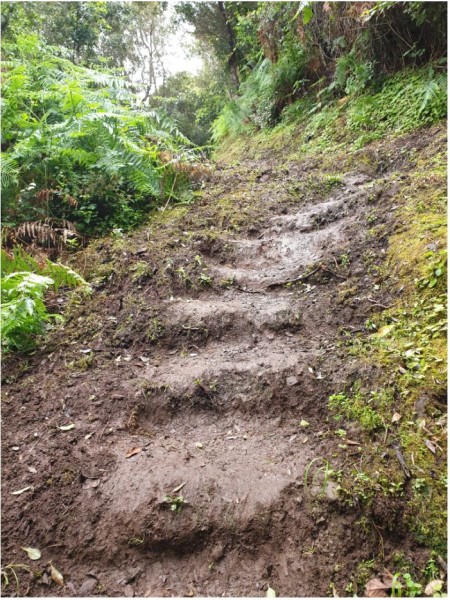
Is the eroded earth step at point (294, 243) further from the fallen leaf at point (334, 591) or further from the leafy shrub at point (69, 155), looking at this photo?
the fallen leaf at point (334, 591)

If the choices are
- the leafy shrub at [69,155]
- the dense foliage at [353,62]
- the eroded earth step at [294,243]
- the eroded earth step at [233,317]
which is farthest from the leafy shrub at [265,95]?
the eroded earth step at [233,317]

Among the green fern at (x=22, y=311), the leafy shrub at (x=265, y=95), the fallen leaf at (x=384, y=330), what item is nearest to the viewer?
the fallen leaf at (x=384, y=330)

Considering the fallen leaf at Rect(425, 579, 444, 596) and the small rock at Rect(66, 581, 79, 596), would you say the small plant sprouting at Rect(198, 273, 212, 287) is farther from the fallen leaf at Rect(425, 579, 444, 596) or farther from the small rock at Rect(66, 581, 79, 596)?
the fallen leaf at Rect(425, 579, 444, 596)

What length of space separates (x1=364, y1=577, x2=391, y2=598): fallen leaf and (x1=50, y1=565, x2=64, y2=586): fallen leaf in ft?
4.44

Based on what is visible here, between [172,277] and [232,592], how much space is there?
8.64 feet

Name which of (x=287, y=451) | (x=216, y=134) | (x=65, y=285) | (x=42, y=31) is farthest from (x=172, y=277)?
(x=42, y=31)

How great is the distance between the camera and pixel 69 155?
486 cm

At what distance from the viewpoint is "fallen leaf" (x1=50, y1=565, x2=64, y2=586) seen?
1747 mm

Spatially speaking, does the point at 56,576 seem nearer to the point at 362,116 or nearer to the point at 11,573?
the point at 11,573

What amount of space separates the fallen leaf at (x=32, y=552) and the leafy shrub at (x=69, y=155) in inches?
144

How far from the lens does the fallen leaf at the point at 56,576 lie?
1747 mm

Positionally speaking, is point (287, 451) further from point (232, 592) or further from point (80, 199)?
point (80, 199)

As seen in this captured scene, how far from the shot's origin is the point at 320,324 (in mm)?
3070

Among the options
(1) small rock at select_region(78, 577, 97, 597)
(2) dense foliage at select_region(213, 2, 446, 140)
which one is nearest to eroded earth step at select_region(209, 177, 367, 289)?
(2) dense foliage at select_region(213, 2, 446, 140)
